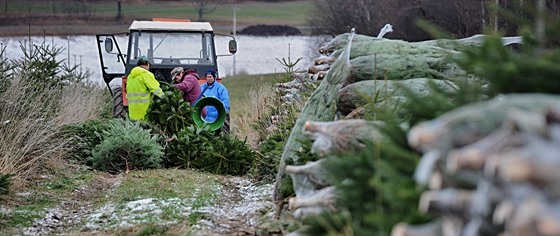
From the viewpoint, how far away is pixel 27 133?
10289mm

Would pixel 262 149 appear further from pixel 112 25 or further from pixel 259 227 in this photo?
pixel 112 25

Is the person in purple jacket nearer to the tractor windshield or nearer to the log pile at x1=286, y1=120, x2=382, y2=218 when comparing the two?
the tractor windshield

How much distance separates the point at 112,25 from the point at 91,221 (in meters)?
52.3

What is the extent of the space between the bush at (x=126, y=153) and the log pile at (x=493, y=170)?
7.92 meters

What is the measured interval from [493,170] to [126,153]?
8.63 meters

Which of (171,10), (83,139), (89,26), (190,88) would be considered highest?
(171,10)

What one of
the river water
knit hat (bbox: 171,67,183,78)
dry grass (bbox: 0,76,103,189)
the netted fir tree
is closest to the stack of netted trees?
the netted fir tree

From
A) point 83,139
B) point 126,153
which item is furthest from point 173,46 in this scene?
point 126,153

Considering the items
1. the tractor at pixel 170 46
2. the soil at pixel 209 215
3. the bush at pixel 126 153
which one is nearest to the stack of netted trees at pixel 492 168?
the soil at pixel 209 215

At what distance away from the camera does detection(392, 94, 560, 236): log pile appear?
270 centimetres

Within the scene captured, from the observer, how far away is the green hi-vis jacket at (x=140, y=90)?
12.5 m

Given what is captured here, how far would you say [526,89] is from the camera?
11.9 ft

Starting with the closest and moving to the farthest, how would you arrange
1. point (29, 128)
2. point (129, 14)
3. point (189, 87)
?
point (29, 128) < point (189, 87) < point (129, 14)

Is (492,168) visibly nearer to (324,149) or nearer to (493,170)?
(493,170)
